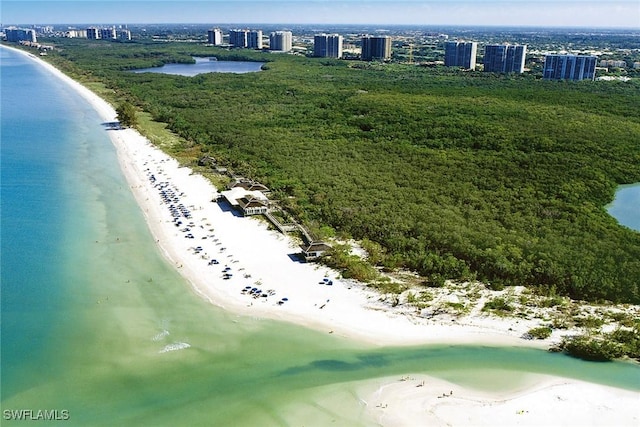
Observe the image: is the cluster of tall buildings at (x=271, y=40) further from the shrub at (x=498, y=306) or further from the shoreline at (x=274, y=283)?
the shrub at (x=498, y=306)

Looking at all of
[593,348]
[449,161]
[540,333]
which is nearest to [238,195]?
[449,161]

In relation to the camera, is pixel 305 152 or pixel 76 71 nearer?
pixel 305 152

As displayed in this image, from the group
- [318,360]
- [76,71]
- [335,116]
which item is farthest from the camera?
[76,71]

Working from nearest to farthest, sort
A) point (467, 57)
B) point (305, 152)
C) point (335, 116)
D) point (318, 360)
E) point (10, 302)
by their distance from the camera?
point (318, 360), point (10, 302), point (305, 152), point (335, 116), point (467, 57)

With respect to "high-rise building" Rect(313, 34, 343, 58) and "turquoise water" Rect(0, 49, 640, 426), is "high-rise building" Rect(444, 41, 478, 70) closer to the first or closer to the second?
"high-rise building" Rect(313, 34, 343, 58)

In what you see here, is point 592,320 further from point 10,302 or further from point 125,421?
point 10,302

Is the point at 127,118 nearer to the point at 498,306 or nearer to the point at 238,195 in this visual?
the point at 238,195

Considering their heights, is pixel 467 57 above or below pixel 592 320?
above

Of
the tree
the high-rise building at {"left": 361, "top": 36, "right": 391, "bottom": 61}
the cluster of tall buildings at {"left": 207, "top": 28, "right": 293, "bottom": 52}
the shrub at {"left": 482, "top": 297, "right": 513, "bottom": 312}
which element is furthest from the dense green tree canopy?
the cluster of tall buildings at {"left": 207, "top": 28, "right": 293, "bottom": 52}

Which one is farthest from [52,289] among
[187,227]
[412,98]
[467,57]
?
[467,57]
